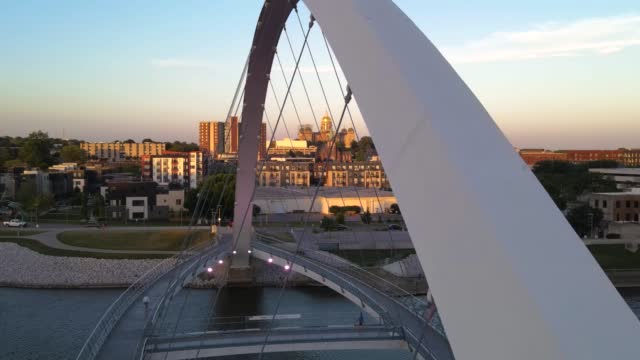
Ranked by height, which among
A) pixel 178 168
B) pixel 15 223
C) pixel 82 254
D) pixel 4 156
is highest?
pixel 4 156

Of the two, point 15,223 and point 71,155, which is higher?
point 71,155

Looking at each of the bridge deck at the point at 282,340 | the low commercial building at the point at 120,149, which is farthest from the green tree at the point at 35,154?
the bridge deck at the point at 282,340

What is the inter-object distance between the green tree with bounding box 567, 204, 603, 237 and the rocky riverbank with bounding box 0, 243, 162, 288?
54.3ft

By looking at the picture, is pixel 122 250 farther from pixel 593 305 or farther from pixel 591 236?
pixel 593 305

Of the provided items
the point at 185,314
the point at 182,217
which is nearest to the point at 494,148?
the point at 185,314

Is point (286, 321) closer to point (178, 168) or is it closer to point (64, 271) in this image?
point (64, 271)

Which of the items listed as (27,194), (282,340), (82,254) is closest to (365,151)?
(27,194)

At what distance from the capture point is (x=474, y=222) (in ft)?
5.64

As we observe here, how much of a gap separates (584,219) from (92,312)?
1952 centimetres

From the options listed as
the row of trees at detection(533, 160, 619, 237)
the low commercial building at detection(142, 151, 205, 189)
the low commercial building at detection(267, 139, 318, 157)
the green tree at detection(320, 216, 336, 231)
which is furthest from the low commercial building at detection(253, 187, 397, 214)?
the low commercial building at detection(267, 139, 318, 157)

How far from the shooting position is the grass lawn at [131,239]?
21547 mm

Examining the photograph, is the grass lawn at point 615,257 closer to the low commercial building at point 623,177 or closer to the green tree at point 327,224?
the green tree at point 327,224

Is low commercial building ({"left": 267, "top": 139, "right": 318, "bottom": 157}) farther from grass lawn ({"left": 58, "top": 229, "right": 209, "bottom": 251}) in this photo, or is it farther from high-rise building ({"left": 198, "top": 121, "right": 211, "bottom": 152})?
grass lawn ({"left": 58, "top": 229, "right": 209, "bottom": 251})

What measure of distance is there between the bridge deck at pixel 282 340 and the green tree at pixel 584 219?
59.8 ft
